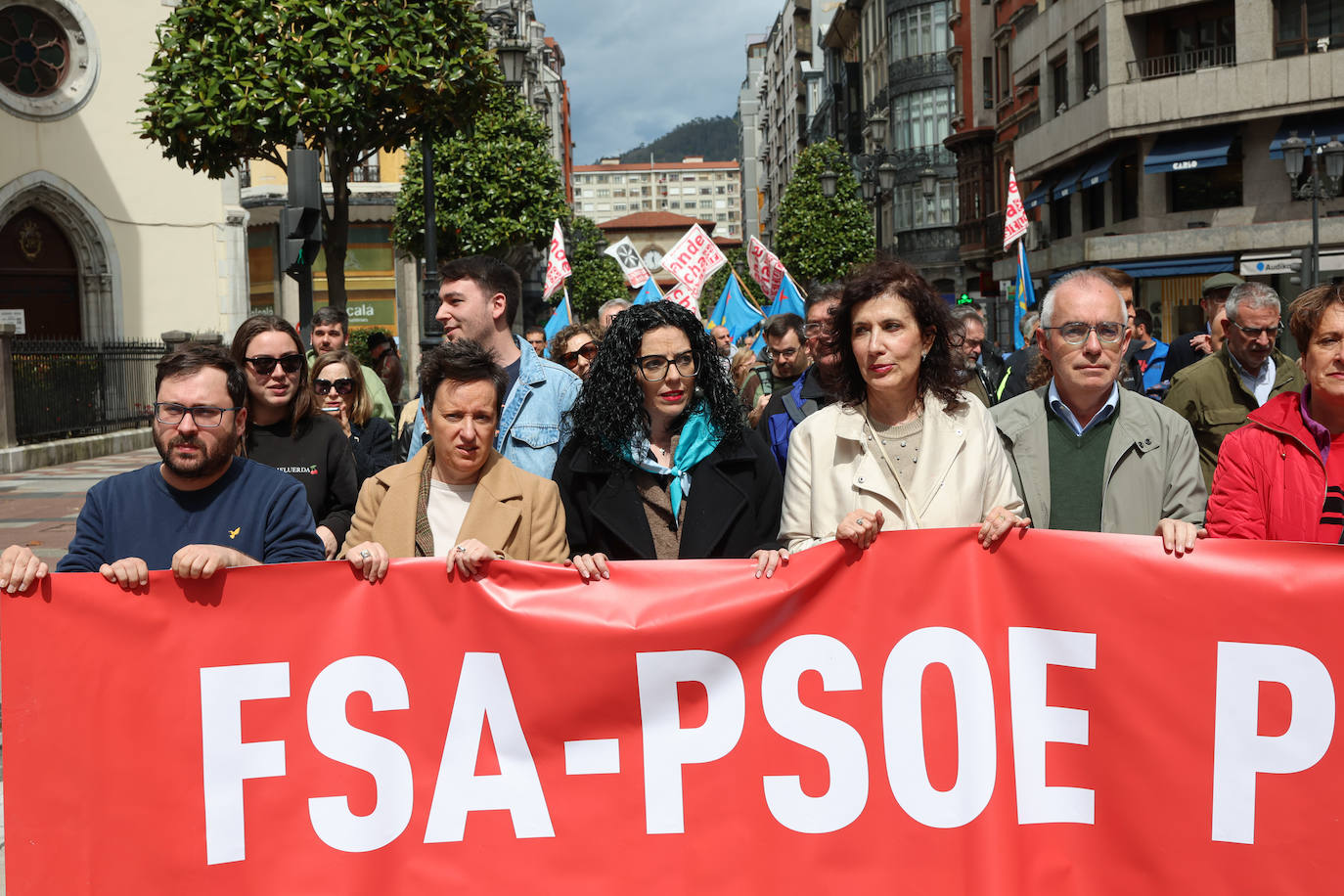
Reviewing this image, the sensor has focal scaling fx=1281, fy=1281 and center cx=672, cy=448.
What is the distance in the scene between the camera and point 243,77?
42.1 feet

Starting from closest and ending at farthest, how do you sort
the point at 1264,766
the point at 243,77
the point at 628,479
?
1. the point at 1264,766
2. the point at 628,479
3. the point at 243,77

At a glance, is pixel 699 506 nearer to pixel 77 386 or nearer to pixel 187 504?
pixel 187 504

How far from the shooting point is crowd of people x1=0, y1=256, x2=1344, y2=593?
369 cm

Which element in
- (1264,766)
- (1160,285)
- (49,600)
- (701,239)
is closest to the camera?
(1264,766)

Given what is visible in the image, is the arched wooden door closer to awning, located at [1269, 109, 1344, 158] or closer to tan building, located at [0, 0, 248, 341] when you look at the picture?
tan building, located at [0, 0, 248, 341]

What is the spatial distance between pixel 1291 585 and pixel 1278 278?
85.0 feet

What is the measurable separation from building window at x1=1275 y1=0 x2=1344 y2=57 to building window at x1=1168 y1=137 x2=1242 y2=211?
7.02 feet

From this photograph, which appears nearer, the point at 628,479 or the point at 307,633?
the point at 307,633

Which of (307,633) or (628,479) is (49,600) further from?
(628,479)

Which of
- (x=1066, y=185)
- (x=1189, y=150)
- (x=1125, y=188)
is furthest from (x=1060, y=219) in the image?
(x=1189, y=150)

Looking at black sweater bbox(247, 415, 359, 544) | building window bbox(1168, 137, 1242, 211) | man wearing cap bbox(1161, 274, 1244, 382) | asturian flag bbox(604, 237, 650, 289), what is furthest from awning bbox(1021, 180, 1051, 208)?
black sweater bbox(247, 415, 359, 544)

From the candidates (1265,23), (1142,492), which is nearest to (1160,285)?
(1265,23)

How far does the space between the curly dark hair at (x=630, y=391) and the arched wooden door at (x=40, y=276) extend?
90.4 feet

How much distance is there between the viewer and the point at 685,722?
3.76 meters
